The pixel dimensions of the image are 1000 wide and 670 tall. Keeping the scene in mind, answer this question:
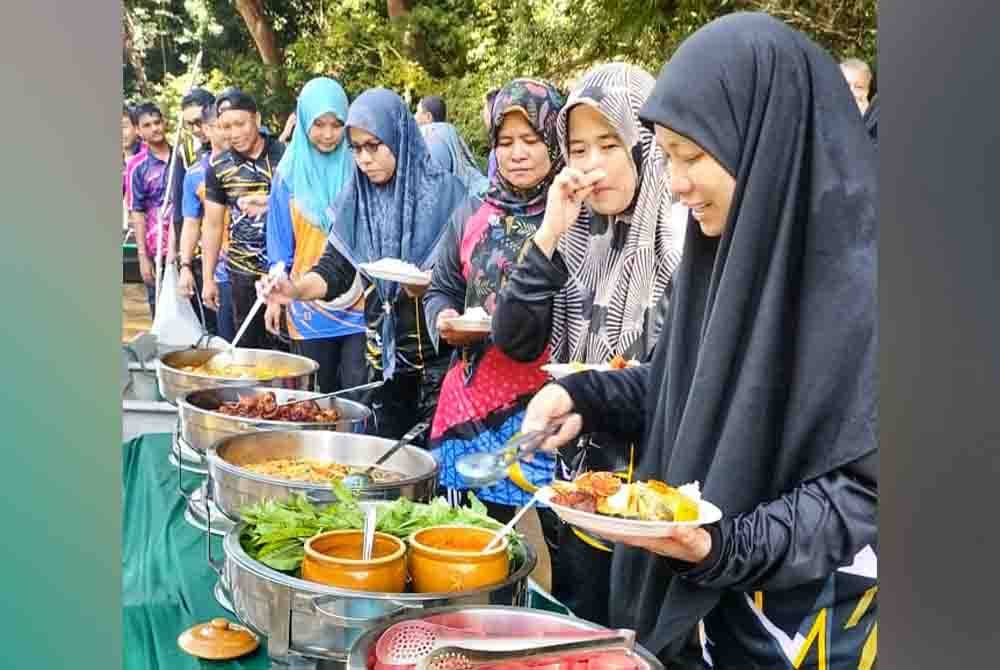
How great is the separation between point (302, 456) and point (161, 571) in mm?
345

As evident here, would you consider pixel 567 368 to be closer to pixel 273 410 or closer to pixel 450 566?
pixel 450 566

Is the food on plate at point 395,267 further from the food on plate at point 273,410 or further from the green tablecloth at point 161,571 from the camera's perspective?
the green tablecloth at point 161,571

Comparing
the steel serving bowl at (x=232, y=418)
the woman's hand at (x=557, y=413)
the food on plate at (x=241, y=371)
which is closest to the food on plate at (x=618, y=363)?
the woman's hand at (x=557, y=413)

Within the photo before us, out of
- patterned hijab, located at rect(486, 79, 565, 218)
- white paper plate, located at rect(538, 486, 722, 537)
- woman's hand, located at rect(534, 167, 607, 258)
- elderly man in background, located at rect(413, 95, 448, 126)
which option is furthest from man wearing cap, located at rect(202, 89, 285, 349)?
white paper plate, located at rect(538, 486, 722, 537)

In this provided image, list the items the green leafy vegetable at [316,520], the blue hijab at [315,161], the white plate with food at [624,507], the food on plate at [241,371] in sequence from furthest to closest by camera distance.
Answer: the food on plate at [241,371]
the blue hijab at [315,161]
the green leafy vegetable at [316,520]
the white plate with food at [624,507]

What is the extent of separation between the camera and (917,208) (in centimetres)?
167

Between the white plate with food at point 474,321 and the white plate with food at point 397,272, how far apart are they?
171mm

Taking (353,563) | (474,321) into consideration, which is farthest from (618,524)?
(474,321)

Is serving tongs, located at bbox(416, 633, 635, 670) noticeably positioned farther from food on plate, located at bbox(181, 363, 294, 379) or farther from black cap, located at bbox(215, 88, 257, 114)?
black cap, located at bbox(215, 88, 257, 114)

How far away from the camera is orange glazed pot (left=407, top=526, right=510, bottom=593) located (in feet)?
5.42

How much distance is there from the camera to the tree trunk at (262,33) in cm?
225

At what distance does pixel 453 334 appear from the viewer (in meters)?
2.35

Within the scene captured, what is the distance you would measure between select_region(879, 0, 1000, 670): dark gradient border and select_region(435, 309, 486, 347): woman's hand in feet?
2.93

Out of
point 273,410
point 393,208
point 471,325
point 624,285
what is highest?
point 393,208
